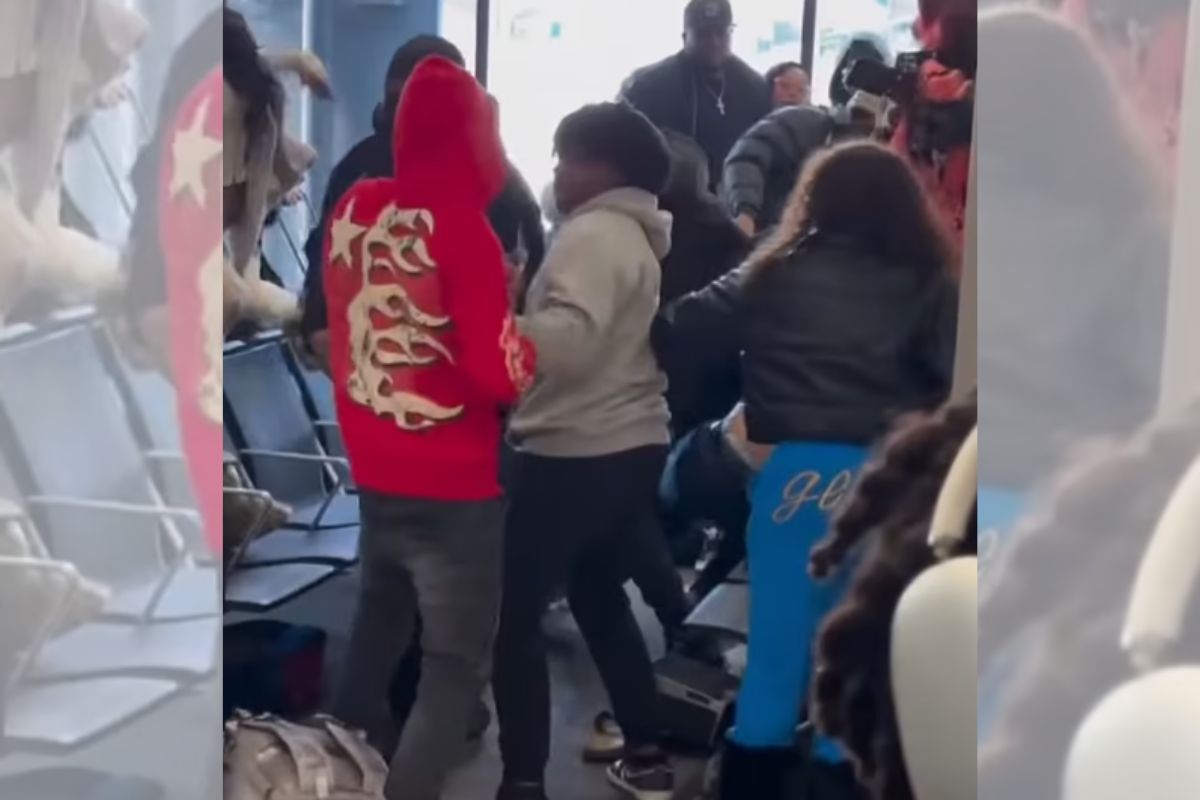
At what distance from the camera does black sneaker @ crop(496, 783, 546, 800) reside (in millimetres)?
1977

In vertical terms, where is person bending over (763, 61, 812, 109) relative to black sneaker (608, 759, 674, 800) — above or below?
above

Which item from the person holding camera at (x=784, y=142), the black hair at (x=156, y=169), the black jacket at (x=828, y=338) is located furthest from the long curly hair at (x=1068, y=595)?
the black hair at (x=156, y=169)

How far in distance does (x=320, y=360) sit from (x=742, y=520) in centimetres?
57

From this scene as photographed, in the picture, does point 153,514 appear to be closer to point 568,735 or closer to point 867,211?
point 568,735

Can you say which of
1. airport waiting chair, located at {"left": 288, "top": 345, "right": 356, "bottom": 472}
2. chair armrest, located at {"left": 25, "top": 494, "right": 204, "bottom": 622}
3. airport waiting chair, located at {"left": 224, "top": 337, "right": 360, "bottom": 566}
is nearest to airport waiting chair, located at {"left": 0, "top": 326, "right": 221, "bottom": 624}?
chair armrest, located at {"left": 25, "top": 494, "right": 204, "bottom": 622}

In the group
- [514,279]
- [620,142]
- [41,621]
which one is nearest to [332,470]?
[514,279]

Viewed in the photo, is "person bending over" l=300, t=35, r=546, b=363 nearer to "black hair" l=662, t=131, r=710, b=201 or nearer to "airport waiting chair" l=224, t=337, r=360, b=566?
"airport waiting chair" l=224, t=337, r=360, b=566

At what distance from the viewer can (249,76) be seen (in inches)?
68.2

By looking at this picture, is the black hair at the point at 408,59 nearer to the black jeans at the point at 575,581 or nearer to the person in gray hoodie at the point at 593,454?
the person in gray hoodie at the point at 593,454

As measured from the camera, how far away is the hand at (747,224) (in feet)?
6.09

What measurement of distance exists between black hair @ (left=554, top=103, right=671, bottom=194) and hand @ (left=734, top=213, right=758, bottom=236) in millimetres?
143

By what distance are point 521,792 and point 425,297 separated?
0.68 m

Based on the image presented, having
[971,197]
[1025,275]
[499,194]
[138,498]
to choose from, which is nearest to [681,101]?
[499,194]

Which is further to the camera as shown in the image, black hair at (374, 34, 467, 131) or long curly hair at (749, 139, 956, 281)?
black hair at (374, 34, 467, 131)
